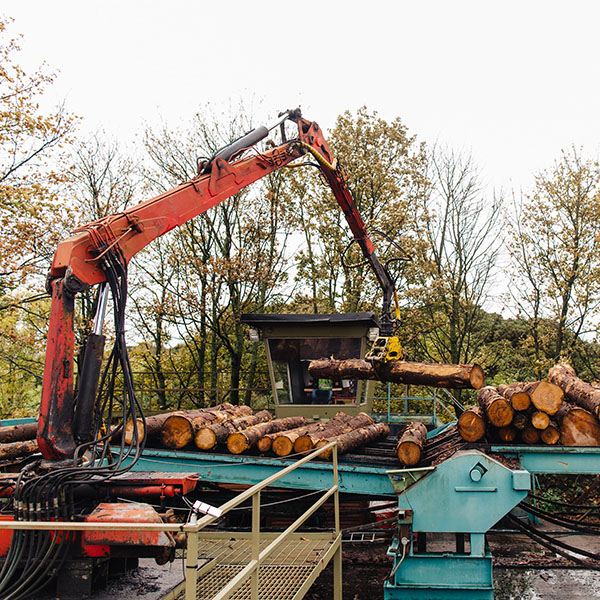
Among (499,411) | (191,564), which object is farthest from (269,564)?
(499,411)

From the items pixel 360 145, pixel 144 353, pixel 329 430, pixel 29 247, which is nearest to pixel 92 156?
pixel 29 247

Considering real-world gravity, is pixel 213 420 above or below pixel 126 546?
above

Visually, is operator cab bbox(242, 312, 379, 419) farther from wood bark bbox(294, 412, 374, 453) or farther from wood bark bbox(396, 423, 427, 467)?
wood bark bbox(396, 423, 427, 467)

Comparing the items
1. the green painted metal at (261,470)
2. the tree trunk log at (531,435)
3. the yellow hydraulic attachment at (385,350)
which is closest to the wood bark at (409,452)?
the green painted metal at (261,470)

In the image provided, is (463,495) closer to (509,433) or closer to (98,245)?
(509,433)

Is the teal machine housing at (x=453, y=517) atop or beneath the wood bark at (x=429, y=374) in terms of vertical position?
beneath

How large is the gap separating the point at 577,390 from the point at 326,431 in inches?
134

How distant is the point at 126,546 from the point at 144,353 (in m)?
16.5

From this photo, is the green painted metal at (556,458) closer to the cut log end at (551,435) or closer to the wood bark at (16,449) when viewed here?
the cut log end at (551,435)

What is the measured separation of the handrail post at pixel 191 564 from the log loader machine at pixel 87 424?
1212 millimetres

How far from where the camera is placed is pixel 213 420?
8.48 metres

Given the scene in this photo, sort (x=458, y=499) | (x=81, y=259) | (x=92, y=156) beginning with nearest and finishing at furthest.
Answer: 1. (x=81, y=259)
2. (x=458, y=499)
3. (x=92, y=156)

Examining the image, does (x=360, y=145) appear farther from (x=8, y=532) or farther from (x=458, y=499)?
(x=8, y=532)

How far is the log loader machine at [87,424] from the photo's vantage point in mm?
4219
